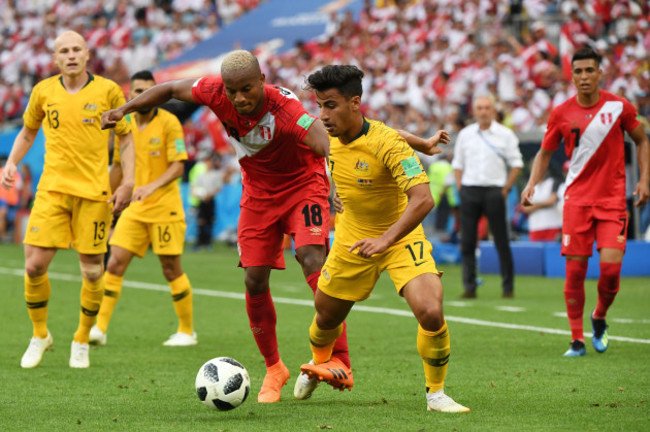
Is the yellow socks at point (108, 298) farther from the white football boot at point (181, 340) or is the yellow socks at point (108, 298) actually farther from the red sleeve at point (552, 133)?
the red sleeve at point (552, 133)

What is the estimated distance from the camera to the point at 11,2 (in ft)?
135

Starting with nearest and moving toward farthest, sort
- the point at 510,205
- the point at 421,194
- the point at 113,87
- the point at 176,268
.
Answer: the point at 421,194 < the point at 113,87 < the point at 176,268 < the point at 510,205

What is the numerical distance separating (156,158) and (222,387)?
389cm

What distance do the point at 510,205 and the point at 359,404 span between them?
12.7m

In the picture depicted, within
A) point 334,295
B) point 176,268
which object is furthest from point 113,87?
A: point 334,295

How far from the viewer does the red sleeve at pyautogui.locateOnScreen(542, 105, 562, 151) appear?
28.6ft

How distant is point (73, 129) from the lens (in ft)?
26.4

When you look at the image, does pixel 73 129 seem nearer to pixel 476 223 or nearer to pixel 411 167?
pixel 411 167

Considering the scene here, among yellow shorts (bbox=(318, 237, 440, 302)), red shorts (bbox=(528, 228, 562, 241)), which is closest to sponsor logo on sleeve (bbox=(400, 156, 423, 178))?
yellow shorts (bbox=(318, 237, 440, 302))

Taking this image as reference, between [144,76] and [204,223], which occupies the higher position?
[144,76]

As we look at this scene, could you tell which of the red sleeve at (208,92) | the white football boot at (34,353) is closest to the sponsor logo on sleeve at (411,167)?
the red sleeve at (208,92)

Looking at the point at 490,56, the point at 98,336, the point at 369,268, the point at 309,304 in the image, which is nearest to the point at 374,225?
the point at 369,268

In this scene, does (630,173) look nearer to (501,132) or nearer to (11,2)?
(501,132)

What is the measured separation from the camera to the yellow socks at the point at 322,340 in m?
6.51
